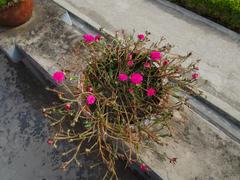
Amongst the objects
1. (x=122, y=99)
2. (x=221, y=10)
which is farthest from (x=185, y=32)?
(x=122, y=99)

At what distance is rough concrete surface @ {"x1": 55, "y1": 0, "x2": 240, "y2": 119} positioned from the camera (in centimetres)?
350

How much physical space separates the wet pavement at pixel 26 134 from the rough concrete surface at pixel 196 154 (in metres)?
0.56

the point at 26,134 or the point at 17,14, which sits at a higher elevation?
the point at 17,14

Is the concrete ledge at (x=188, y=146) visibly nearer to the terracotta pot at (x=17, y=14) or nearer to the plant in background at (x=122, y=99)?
the plant in background at (x=122, y=99)

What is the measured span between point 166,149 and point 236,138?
854 millimetres

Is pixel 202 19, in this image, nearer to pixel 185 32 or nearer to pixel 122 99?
pixel 185 32

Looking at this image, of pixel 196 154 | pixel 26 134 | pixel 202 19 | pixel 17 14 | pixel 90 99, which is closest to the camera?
pixel 90 99

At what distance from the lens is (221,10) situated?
418 cm

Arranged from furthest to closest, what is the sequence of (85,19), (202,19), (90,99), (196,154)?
(202,19), (85,19), (196,154), (90,99)

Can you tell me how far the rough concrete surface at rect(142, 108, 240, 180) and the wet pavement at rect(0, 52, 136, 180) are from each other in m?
0.56

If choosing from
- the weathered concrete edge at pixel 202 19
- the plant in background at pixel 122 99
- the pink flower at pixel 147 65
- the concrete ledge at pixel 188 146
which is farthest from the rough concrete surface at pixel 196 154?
the weathered concrete edge at pixel 202 19

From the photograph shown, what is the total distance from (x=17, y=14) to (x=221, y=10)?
2.80m

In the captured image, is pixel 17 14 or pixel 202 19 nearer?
pixel 17 14

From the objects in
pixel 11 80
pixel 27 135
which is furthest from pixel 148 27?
pixel 27 135
